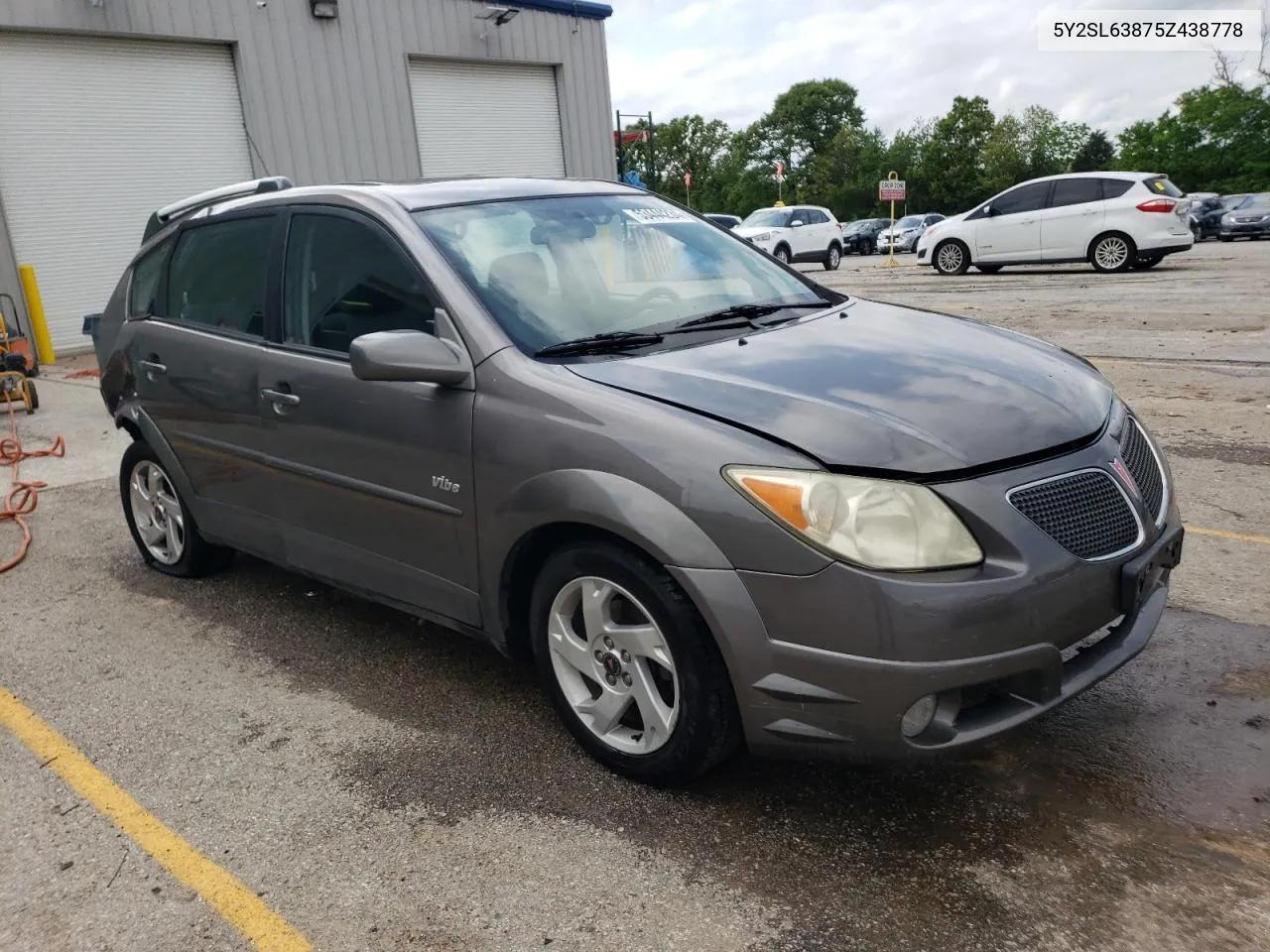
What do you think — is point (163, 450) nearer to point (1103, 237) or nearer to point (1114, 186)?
point (1114, 186)

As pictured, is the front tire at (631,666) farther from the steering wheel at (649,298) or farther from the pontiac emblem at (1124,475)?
the pontiac emblem at (1124,475)

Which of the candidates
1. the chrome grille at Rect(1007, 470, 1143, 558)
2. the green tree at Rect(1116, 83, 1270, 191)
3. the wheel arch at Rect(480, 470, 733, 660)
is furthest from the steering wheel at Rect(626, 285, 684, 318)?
the green tree at Rect(1116, 83, 1270, 191)

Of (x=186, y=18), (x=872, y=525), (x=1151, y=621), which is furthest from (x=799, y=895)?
(x=186, y=18)

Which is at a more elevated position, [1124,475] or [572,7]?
[572,7]

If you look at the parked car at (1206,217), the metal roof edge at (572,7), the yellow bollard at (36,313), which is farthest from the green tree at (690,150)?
the yellow bollard at (36,313)

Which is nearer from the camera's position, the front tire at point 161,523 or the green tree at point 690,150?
the front tire at point 161,523

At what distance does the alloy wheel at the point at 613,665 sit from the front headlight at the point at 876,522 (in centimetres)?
51

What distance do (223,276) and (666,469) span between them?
8.20 ft

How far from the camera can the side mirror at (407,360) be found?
2.92 m

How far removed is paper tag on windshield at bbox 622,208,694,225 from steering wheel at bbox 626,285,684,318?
46cm

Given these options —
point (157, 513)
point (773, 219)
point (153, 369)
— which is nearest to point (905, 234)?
point (773, 219)

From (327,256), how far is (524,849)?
214 centimetres

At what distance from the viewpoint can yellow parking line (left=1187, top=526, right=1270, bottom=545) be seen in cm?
429

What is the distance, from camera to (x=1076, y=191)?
17250 mm
